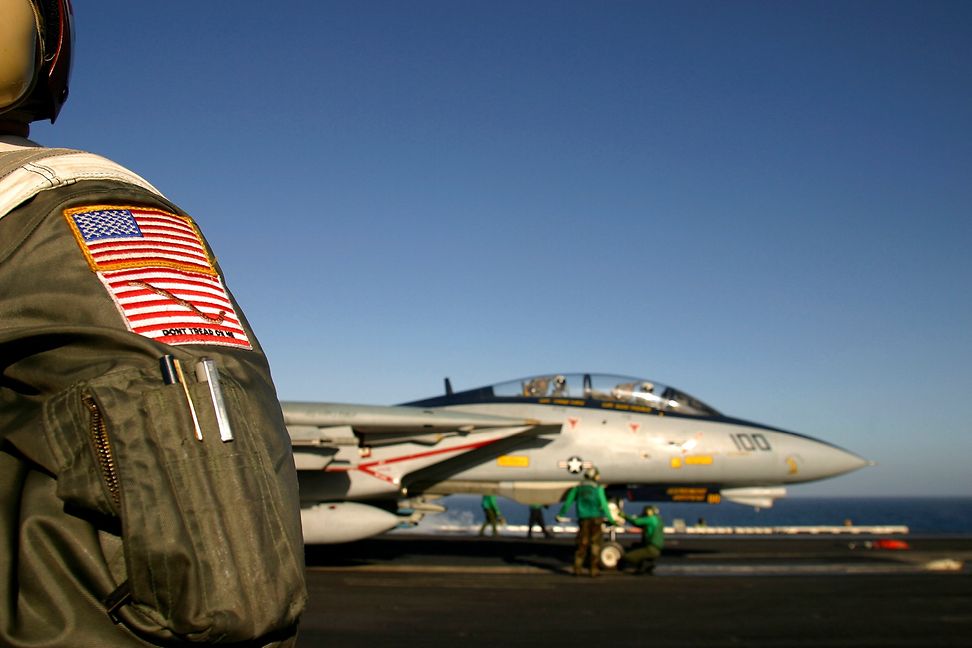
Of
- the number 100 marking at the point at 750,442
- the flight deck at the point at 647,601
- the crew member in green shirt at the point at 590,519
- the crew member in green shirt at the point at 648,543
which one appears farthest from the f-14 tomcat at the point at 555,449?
the crew member in green shirt at the point at 648,543

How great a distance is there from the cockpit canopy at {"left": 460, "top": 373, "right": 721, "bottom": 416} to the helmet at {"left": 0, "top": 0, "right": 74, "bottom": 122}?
48.1ft

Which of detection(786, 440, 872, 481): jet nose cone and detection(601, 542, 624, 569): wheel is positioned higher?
detection(786, 440, 872, 481): jet nose cone

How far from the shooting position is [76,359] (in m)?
1.11

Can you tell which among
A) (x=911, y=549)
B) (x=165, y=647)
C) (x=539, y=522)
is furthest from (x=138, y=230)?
(x=539, y=522)

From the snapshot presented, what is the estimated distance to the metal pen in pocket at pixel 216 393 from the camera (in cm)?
104

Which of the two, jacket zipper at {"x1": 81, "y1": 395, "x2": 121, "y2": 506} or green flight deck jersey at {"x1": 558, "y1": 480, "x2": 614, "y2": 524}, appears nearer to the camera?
jacket zipper at {"x1": 81, "y1": 395, "x2": 121, "y2": 506}

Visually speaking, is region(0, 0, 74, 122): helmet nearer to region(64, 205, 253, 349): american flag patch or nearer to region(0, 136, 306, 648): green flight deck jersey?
region(0, 136, 306, 648): green flight deck jersey

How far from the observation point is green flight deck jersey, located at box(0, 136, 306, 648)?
3.31ft

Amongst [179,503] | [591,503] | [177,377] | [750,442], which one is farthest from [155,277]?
[750,442]

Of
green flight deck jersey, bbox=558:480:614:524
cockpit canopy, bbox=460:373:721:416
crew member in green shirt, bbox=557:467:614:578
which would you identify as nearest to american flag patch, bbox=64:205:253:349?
crew member in green shirt, bbox=557:467:614:578

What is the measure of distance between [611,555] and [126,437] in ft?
45.3

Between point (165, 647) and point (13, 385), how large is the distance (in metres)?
0.43

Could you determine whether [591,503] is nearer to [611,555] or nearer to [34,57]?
[611,555]

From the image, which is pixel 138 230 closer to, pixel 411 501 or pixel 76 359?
pixel 76 359
